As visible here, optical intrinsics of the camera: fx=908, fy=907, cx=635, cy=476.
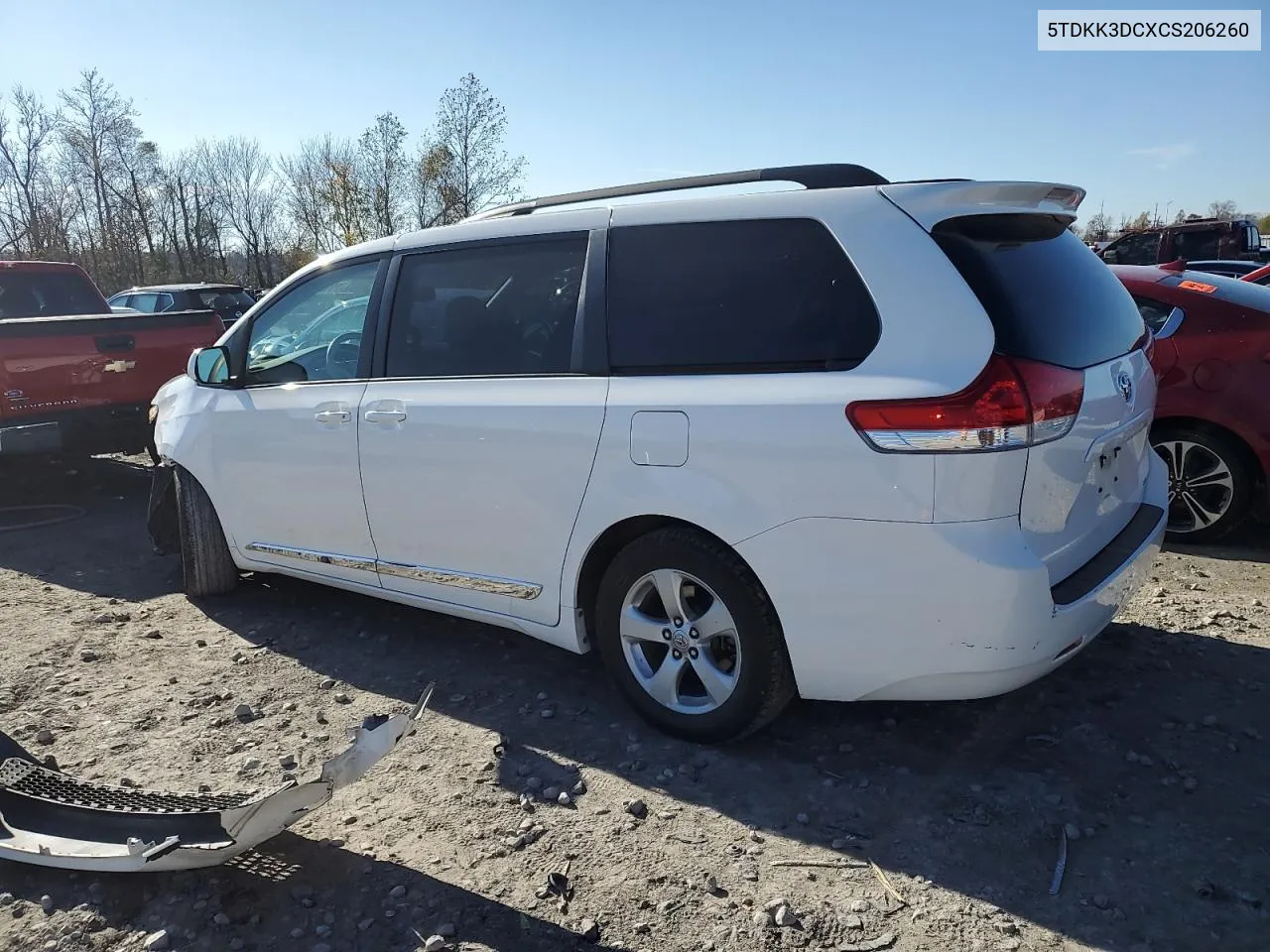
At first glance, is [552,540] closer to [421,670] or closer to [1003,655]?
[421,670]

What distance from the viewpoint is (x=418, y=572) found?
12.5 ft

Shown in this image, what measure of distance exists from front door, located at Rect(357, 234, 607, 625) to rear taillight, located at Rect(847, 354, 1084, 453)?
996 mm

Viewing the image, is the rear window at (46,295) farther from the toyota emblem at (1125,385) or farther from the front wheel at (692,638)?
the toyota emblem at (1125,385)

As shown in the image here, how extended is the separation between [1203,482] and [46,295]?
10081mm

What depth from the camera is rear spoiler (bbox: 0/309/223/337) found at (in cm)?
659

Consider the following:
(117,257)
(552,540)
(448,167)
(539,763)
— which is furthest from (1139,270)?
(117,257)

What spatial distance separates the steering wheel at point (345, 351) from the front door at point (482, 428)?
209 mm

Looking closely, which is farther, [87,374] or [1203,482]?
[87,374]

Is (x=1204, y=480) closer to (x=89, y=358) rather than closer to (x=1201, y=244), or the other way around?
(x=89, y=358)

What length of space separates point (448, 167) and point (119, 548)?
1335 inches

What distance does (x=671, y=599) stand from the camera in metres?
3.13

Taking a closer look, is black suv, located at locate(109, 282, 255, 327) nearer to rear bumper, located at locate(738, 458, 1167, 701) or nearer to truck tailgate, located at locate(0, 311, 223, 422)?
truck tailgate, located at locate(0, 311, 223, 422)

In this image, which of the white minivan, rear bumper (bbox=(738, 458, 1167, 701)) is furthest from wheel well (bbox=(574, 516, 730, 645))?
rear bumper (bbox=(738, 458, 1167, 701))

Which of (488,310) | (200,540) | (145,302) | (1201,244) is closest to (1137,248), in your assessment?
(1201,244)
